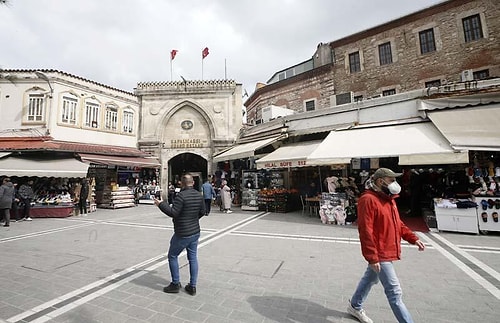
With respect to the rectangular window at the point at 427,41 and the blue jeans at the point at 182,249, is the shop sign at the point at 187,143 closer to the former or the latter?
the blue jeans at the point at 182,249

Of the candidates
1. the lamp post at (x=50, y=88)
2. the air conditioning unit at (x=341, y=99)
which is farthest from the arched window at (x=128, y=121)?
the air conditioning unit at (x=341, y=99)

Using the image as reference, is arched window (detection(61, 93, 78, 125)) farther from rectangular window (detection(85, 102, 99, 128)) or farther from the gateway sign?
the gateway sign

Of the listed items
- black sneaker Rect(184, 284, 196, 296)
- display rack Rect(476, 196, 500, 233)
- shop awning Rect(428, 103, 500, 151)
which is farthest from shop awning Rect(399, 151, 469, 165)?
black sneaker Rect(184, 284, 196, 296)

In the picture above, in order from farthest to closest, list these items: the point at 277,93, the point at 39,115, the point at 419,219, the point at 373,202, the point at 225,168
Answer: the point at 277,93
the point at 225,168
the point at 39,115
the point at 419,219
the point at 373,202

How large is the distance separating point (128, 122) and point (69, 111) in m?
3.82

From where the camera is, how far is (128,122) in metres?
17.6

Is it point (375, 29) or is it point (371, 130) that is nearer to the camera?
point (371, 130)

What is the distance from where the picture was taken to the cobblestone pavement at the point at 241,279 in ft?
9.57

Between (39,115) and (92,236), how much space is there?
10596mm

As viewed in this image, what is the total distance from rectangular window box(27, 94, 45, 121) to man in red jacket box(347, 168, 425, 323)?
675 inches

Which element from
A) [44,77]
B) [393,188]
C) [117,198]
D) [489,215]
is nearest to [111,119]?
[44,77]

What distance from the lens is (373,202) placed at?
8.36 ft

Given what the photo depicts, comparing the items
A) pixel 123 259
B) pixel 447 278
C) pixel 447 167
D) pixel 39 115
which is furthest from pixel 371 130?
pixel 39 115

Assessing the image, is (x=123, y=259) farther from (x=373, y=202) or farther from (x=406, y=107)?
(x=406, y=107)
